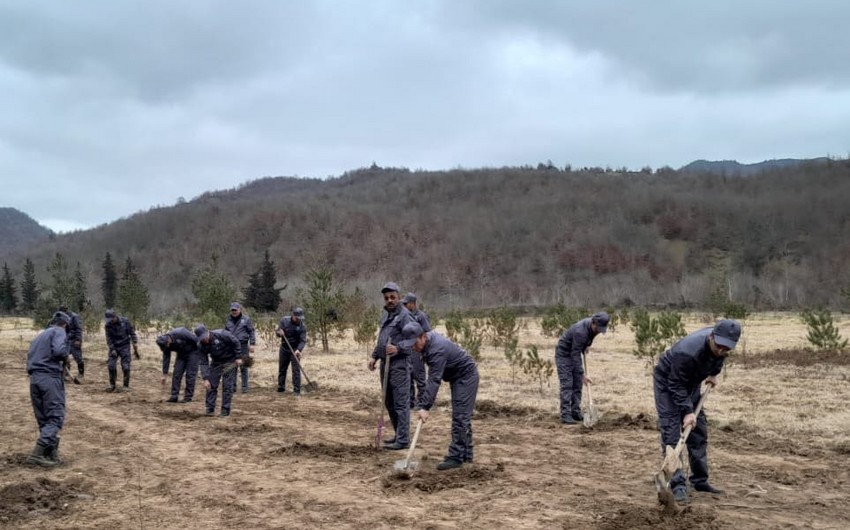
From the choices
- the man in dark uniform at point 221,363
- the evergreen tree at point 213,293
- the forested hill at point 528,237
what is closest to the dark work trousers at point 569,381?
the man in dark uniform at point 221,363

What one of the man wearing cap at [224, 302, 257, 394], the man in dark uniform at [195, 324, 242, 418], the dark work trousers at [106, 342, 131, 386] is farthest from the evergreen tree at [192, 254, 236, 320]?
the man in dark uniform at [195, 324, 242, 418]

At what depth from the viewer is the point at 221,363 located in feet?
40.2

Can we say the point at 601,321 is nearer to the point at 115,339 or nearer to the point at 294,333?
the point at 294,333

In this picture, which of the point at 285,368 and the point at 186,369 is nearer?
the point at 186,369

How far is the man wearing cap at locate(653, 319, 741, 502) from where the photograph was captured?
6.75 meters

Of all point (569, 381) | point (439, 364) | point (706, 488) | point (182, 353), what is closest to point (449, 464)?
point (439, 364)

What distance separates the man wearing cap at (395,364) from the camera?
9289mm

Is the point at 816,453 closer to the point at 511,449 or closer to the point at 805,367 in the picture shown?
the point at 511,449

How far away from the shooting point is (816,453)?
8742 millimetres

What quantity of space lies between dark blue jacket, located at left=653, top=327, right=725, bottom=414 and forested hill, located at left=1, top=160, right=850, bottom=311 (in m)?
62.1

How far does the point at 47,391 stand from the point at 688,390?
24.6ft

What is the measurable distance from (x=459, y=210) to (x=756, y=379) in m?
119

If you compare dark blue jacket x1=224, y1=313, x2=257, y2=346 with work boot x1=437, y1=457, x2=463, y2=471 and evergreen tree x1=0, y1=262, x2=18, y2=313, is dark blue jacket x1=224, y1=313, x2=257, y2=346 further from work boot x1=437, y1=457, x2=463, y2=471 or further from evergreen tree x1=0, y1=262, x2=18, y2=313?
evergreen tree x1=0, y1=262, x2=18, y2=313

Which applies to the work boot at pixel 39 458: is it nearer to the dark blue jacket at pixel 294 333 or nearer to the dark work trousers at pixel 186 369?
the dark work trousers at pixel 186 369
